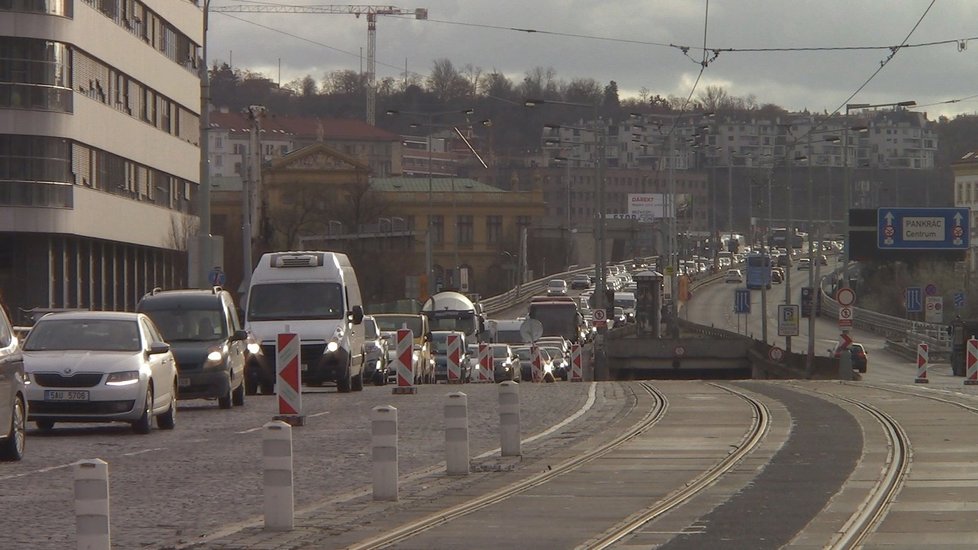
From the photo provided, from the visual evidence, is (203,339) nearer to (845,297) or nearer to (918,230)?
(845,297)

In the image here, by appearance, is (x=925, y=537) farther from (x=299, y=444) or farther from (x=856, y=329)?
(x=856, y=329)

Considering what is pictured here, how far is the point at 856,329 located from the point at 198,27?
127 feet

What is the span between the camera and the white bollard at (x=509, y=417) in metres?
17.7

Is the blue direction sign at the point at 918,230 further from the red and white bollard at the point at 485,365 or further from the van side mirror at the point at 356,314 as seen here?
the van side mirror at the point at 356,314

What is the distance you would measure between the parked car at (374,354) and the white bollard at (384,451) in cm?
2727

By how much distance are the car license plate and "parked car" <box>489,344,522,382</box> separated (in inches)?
1150

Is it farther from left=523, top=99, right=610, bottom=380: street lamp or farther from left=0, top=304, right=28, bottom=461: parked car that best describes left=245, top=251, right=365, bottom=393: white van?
left=523, top=99, right=610, bottom=380: street lamp

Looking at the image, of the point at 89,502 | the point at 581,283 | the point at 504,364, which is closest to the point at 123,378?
the point at 89,502

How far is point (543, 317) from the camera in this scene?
268ft

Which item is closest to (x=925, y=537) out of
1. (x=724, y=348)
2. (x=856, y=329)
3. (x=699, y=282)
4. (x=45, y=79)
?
(x=45, y=79)

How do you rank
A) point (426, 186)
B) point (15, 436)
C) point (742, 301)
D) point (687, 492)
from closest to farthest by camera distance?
point (687, 492) < point (15, 436) < point (742, 301) < point (426, 186)

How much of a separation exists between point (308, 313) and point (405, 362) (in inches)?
85.3

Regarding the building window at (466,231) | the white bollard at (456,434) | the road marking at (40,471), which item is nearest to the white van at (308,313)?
the road marking at (40,471)

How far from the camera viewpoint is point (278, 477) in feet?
40.0
